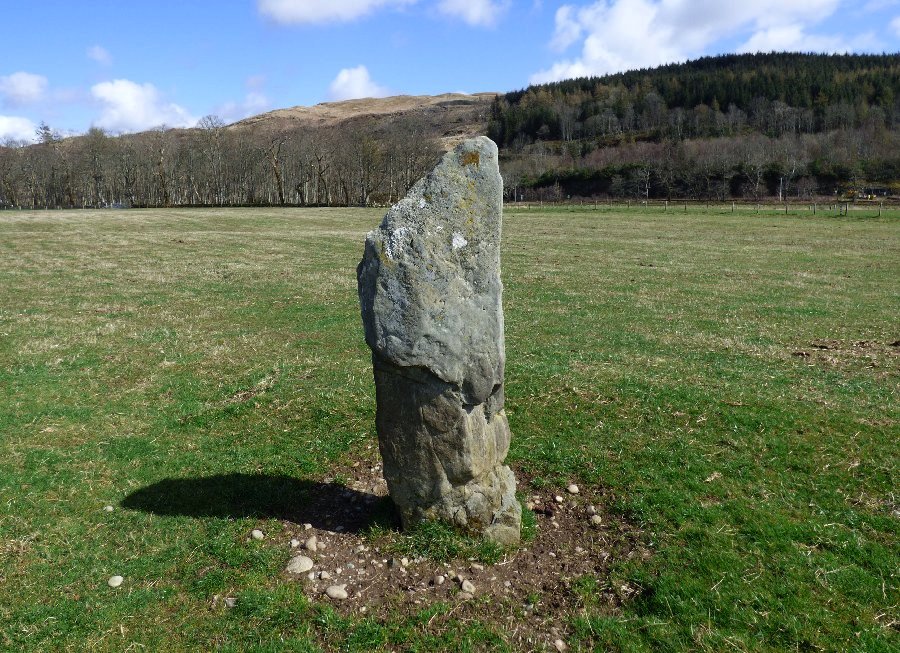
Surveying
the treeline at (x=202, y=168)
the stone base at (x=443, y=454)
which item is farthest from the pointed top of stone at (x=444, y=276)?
the treeline at (x=202, y=168)

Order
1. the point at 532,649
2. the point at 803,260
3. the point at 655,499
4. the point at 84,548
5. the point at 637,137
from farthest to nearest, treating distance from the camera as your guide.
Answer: the point at 637,137
the point at 803,260
the point at 655,499
the point at 84,548
the point at 532,649

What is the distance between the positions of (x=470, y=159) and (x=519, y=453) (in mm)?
4884

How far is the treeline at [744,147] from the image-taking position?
118825mm

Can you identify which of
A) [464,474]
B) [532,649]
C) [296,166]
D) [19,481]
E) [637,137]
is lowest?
[532,649]

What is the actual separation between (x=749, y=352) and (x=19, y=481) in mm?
15540

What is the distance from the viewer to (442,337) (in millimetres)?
6508

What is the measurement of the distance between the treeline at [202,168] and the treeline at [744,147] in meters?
34.5

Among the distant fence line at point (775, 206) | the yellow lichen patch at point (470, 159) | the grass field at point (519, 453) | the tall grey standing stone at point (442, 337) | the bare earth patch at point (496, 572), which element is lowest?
the bare earth patch at point (496, 572)

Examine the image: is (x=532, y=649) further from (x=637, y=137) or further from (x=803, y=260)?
(x=637, y=137)

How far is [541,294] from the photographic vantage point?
2434cm

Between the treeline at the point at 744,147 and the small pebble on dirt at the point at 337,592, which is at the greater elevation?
the treeline at the point at 744,147

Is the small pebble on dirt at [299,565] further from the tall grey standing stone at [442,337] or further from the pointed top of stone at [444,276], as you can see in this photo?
the pointed top of stone at [444,276]

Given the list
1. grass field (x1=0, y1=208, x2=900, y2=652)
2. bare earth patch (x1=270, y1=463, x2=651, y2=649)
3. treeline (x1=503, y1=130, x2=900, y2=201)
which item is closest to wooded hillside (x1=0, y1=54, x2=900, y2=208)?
treeline (x1=503, y1=130, x2=900, y2=201)

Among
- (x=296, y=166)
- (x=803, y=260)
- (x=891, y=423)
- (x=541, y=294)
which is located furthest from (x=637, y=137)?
(x=891, y=423)
